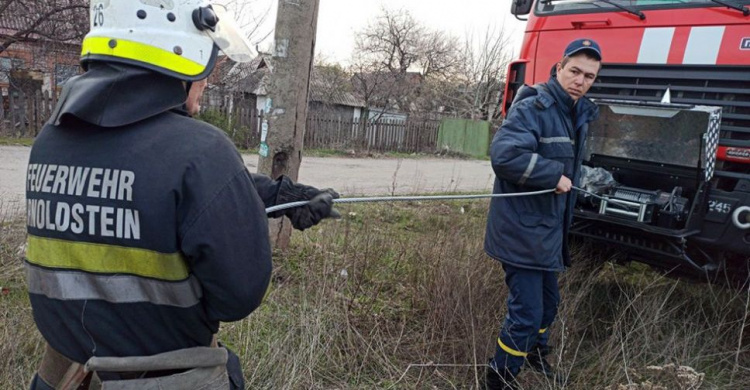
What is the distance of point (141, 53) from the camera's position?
1.31 m

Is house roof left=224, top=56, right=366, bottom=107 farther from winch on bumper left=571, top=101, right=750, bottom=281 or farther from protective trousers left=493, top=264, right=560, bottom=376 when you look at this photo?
protective trousers left=493, top=264, right=560, bottom=376

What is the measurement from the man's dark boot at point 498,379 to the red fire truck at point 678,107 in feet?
4.08

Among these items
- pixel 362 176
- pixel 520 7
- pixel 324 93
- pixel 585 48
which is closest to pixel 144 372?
pixel 585 48

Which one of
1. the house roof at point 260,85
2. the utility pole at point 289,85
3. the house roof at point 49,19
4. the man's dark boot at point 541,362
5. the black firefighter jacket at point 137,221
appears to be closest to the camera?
the black firefighter jacket at point 137,221

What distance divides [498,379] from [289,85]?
260cm

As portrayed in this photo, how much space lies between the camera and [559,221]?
284 cm

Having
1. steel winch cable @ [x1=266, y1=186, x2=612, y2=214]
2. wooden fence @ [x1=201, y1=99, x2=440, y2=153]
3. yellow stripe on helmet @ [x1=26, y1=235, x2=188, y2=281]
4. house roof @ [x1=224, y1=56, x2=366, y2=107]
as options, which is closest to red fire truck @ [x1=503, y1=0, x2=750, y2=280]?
steel winch cable @ [x1=266, y1=186, x2=612, y2=214]

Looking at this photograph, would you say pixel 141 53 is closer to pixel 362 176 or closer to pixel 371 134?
pixel 362 176

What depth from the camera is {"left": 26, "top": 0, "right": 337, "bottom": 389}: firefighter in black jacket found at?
1269mm

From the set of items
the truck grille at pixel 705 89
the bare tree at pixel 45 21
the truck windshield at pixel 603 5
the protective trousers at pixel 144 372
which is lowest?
the protective trousers at pixel 144 372

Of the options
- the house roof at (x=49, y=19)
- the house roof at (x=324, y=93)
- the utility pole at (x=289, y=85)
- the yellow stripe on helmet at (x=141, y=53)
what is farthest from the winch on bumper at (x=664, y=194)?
the house roof at (x=324, y=93)

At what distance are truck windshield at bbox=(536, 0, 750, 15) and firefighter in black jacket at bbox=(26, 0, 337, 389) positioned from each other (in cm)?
320

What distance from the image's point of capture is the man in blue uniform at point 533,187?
2.67 m

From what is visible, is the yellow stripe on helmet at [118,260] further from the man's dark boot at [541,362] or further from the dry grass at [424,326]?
the man's dark boot at [541,362]
